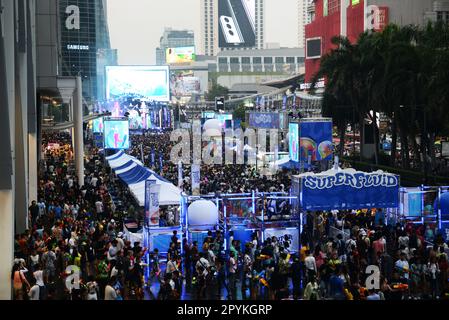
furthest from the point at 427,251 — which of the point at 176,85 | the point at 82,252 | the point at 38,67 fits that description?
the point at 176,85

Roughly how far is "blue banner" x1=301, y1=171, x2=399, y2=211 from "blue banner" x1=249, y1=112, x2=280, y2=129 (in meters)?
28.0

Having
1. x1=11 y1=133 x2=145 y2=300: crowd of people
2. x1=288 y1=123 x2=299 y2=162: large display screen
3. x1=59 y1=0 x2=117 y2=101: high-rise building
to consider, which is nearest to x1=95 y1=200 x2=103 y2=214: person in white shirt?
x1=11 y1=133 x2=145 y2=300: crowd of people

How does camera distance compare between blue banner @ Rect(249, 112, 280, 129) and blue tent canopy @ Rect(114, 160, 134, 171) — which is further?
blue banner @ Rect(249, 112, 280, 129)

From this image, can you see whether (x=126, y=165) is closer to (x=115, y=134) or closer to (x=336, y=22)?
(x=115, y=134)

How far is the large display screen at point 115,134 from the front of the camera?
40219 millimetres

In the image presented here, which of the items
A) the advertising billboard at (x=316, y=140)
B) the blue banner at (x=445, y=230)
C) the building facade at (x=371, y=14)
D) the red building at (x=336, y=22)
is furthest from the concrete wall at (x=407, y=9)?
the blue banner at (x=445, y=230)

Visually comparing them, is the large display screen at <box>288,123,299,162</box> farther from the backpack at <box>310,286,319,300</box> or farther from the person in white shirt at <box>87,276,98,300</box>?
the person in white shirt at <box>87,276,98,300</box>

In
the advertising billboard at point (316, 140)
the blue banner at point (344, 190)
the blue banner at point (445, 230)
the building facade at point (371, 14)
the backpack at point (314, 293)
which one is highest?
the building facade at point (371, 14)

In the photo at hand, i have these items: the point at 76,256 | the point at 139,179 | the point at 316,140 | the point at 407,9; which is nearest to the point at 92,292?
the point at 76,256

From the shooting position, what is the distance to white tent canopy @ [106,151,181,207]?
2052 centimetres

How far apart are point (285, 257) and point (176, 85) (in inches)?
7326

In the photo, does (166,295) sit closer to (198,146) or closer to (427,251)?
(427,251)

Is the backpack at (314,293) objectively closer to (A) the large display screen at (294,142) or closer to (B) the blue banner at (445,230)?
(B) the blue banner at (445,230)

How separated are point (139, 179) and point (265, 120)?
2175 cm
